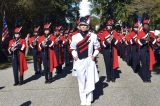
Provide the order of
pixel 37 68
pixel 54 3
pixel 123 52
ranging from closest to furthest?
pixel 37 68, pixel 123 52, pixel 54 3

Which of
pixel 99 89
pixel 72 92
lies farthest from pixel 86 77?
pixel 99 89

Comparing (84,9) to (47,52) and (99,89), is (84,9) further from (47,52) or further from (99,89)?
(99,89)

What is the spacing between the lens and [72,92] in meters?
10.8

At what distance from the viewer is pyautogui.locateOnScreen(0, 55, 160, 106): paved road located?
31.0 feet

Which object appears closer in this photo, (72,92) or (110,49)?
(72,92)

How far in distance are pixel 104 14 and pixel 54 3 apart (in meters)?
8.38

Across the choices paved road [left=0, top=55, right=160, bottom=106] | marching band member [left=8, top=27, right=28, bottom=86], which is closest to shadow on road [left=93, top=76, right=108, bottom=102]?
paved road [left=0, top=55, right=160, bottom=106]

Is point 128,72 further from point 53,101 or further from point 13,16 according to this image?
point 13,16

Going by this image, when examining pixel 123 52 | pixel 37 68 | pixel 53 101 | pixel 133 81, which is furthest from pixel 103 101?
pixel 123 52

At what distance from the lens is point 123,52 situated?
2173 centimetres

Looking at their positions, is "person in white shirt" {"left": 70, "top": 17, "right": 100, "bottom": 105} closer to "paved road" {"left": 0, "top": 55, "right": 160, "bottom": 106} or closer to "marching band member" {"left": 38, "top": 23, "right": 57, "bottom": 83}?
"paved road" {"left": 0, "top": 55, "right": 160, "bottom": 106}

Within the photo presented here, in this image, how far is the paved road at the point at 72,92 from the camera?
372 inches

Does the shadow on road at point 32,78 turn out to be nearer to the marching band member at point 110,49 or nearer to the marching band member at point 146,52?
the marching band member at point 110,49

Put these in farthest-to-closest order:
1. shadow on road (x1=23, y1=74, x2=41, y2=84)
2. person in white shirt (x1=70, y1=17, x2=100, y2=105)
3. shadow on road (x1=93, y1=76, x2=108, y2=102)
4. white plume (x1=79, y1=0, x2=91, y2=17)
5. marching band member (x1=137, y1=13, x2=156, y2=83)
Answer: white plume (x1=79, y1=0, x2=91, y2=17)
shadow on road (x1=23, y1=74, x2=41, y2=84)
marching band member (x1=137, y1=13, x2=156, y2=83)
shadow on road (x1=93, y1=76, x2=108, y2=102)
person in white shirt (x1=70, y1=17, x2=100, y2=105)
